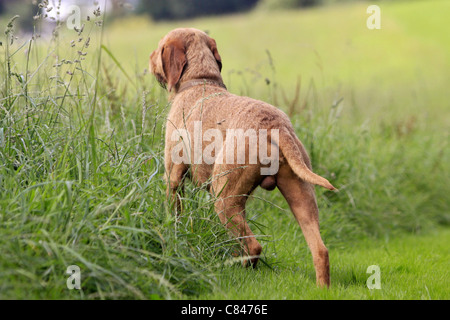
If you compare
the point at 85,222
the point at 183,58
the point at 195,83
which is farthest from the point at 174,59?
the point at 85,222

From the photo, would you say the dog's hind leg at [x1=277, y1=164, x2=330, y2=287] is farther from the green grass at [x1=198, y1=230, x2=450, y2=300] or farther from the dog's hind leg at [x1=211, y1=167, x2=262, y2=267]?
the dog's hind leg at [x1=211, y1=167, x2=262, y2=267]

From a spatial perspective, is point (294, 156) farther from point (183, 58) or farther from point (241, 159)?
point (183, 58)

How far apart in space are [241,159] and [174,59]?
4.05ft

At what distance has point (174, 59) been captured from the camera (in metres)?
4.09

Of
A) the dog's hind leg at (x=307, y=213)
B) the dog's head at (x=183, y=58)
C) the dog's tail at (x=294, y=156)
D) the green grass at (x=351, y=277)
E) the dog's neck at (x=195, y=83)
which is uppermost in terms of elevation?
the dog's head at (x=183, y=58)

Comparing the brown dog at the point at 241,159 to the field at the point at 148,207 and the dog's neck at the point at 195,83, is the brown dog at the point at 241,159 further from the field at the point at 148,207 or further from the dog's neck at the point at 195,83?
the field at the point at 148,207

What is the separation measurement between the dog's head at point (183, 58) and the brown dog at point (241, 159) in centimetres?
19

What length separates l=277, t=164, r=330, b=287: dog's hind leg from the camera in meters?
3.15

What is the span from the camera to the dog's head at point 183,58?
4094 millimetres

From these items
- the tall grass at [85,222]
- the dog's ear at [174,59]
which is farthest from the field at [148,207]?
the dog's ear at [174,59]

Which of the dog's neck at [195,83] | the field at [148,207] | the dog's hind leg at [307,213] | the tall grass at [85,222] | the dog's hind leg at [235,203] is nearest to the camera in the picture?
the tall grass at [85,222]
